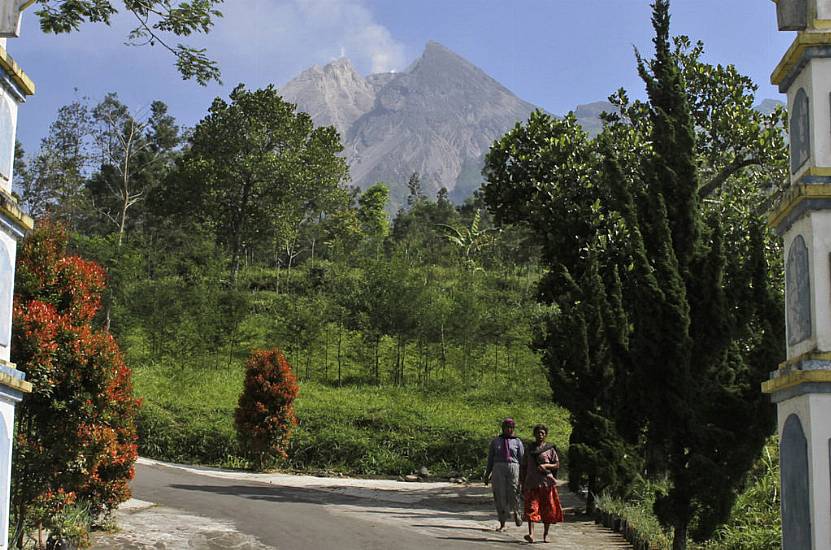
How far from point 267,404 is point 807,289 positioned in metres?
15.0

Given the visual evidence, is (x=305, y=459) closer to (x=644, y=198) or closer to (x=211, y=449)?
(x=211, y=449)

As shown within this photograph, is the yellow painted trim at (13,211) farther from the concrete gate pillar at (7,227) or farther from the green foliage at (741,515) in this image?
the green foliage at (741,515)

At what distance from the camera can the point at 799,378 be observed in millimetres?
6656

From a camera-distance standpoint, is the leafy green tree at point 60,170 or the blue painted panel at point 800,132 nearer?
the blue painted panel at point 800,132

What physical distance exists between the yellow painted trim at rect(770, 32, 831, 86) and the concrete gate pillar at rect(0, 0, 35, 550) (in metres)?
5.63

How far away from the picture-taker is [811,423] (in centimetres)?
659

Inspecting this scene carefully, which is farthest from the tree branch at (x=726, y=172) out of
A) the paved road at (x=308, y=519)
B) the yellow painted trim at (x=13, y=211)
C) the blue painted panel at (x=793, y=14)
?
the yellow painted trim at (x=13, y=211)

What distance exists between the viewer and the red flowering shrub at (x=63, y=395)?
1001cm

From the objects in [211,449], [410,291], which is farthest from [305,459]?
[410,291]

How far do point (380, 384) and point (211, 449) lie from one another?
7974mm

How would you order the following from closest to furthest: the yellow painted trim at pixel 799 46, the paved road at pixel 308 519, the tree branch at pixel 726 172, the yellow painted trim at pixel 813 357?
the yellow painted trim at pixel 813 357 → the yellow painted trim at pixel 799 46 → the paved road at pixel 308 519 → the tree branch at pixel 726 172

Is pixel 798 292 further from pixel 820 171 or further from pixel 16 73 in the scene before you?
pixel 16 73

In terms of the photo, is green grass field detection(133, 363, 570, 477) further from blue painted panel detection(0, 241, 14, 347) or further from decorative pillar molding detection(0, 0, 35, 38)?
decorative pillar molding detection(0, 0, 35, 38)

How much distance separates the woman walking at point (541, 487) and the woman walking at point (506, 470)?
628mm
